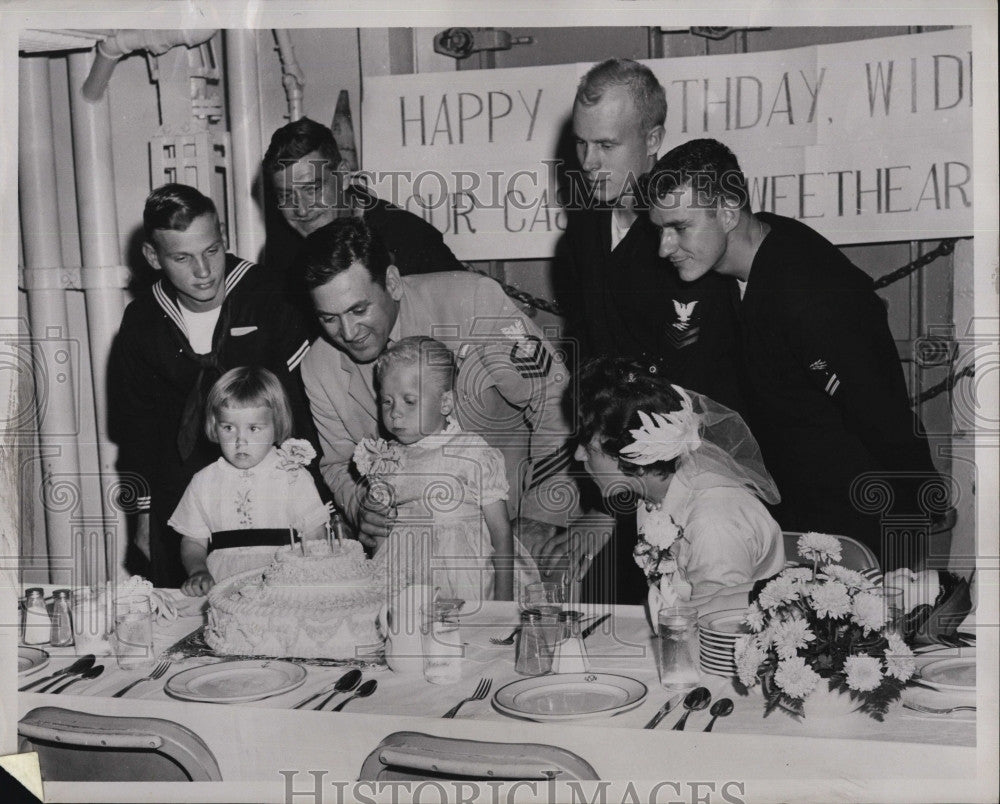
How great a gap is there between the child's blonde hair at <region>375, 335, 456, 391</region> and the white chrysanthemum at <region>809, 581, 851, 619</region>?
106 centimetres

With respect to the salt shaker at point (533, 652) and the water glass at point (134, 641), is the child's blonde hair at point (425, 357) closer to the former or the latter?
the salt shaker at point (533, 652)

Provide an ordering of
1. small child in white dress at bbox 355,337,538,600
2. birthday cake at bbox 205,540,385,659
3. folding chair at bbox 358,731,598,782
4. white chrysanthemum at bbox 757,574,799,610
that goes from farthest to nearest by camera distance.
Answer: small child in white dress at bbox 355,337,538,600
birthday cake at bbox 205,540,385,659
white chrysanthemum at bbox 757,574,799,610
folding chair at bbox 358,731,598,782

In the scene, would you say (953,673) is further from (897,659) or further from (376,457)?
(376,457)

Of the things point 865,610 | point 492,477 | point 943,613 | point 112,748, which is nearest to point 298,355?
point 492,477

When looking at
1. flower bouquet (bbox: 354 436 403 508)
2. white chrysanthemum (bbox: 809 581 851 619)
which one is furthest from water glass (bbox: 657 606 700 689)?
flower bouquet (bbox: 354 436 403 508)

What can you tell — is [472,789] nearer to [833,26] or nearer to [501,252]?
[501,252]

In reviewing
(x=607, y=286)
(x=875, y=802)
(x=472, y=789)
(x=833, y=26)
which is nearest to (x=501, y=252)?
Result: (x=607, y=286)

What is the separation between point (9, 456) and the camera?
2.95 meters

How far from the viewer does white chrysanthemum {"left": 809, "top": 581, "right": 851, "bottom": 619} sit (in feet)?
7.66

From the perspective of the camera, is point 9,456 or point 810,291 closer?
point 810,291

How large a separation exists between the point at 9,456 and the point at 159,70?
44.0 inches

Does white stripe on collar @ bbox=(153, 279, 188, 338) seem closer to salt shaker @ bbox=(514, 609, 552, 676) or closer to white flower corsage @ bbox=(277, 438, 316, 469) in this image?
white flower corsage @ bbox=(277, 438, 316, 469)

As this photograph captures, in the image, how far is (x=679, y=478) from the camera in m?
2.74

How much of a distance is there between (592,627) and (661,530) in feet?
1.02
